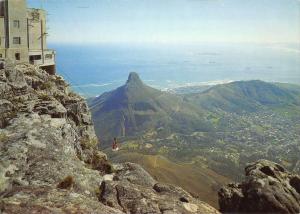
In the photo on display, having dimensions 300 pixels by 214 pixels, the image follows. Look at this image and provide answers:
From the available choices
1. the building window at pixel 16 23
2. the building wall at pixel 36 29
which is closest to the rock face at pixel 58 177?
the building window at pixel 16 23

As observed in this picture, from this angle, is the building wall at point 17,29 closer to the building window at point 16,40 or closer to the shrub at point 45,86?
the building window at point 16,40

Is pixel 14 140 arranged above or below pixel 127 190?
above

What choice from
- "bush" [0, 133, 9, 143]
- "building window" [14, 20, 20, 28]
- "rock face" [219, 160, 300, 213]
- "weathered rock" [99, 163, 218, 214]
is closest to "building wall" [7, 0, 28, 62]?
"building window" [14, 20, 20, 28]

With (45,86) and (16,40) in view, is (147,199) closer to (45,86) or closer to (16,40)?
(45,86)

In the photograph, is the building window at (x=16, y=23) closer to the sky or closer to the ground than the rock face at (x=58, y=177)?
closer to the sky

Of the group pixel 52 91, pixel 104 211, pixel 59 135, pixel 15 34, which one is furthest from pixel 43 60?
pixel 104 211

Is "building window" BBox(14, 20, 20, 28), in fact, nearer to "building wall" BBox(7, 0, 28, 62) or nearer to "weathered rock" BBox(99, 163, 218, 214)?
"building wall" BBox(7, 0, 28, 62)

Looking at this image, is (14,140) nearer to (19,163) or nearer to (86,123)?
(19,163)
